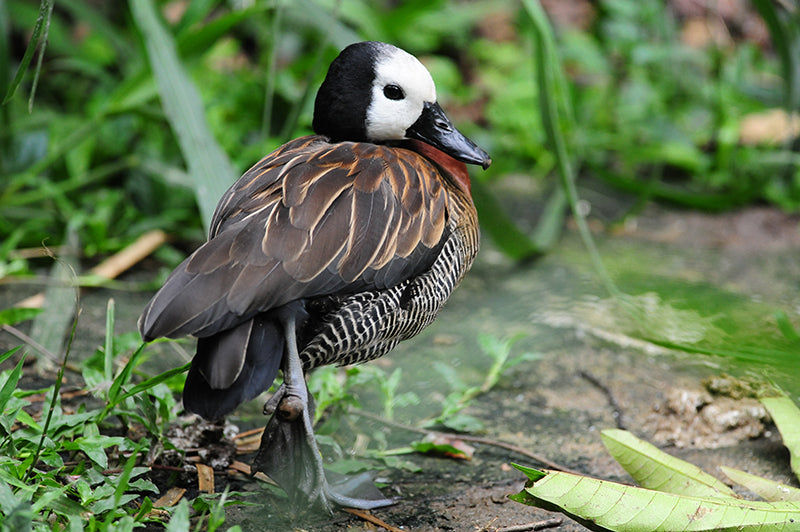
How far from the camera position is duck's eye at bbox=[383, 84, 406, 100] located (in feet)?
9.15

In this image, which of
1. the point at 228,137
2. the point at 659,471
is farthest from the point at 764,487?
the point at 228,137

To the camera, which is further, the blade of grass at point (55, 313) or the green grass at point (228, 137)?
the blade of grass at point (55, 313)

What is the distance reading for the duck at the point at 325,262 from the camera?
210 centimetres

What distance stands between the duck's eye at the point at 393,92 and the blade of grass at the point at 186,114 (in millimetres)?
707

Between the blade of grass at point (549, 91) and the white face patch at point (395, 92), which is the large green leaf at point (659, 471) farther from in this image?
the white face patch at point (395, 92)

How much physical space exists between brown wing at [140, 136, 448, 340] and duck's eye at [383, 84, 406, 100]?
219 millimetres

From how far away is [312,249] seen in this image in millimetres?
2242

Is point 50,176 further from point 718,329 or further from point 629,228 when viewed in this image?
point 718,329

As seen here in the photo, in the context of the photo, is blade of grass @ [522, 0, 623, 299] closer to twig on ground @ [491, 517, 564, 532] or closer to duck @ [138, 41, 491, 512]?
duck @ [138, 41, 491, 512]

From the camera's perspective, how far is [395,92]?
280cm

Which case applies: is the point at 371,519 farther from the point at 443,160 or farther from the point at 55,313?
the point at 55,313

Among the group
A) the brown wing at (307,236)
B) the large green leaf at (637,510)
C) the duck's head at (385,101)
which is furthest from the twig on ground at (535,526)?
the duck's head at (385,101)

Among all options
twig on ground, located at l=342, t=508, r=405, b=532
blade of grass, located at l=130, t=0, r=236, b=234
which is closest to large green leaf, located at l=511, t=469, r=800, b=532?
twig on ground, located at l=342, t=508, r=405, b=532

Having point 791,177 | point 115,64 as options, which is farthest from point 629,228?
point 115,64
